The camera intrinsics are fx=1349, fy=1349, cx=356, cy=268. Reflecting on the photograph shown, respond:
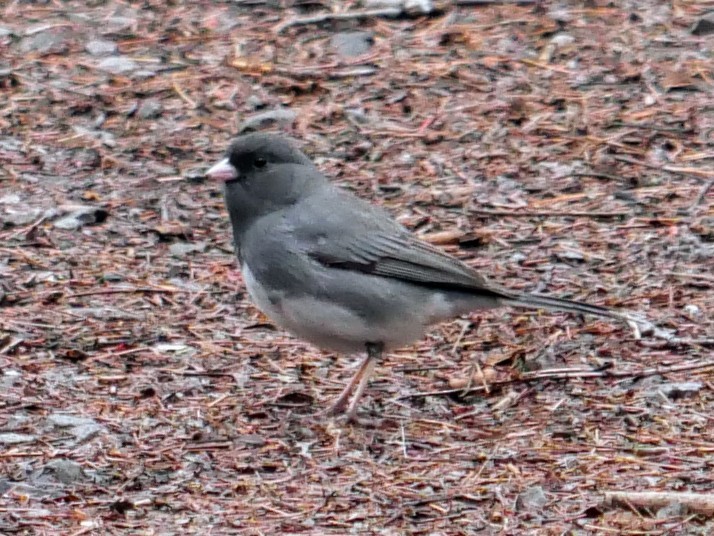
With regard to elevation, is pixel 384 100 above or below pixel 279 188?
below

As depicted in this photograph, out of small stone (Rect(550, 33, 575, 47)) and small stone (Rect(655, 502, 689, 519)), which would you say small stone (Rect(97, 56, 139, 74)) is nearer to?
small stone (Rect(550, 33, 575, 47))

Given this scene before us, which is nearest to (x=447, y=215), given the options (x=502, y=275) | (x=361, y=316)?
(x=502, y=275)

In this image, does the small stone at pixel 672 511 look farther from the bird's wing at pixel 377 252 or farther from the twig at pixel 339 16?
the twig at pixel 339 16

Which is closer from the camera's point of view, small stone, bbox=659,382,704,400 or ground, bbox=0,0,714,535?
ground, bbox=0,0,714,535

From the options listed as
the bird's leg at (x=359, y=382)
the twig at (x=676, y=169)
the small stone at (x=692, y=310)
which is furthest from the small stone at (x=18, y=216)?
the small stone at (x=692, y=310)

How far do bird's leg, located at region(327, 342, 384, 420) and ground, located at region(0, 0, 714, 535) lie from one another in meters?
0.08

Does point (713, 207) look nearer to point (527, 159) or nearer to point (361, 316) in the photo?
point (527, 159)

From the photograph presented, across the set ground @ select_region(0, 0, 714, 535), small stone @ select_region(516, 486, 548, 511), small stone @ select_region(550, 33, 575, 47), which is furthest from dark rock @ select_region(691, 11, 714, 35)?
small stone @ select_region(516, 486, 548, 511)

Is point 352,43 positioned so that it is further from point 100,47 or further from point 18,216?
point 18,216

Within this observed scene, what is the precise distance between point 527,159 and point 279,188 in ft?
6.26

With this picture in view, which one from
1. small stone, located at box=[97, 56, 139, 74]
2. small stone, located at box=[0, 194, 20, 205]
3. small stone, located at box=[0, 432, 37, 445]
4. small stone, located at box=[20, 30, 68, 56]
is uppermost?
small stone, located at box=[20, 30, 68, 56]

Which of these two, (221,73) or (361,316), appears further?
(221,73)

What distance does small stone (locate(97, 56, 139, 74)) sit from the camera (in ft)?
24.1

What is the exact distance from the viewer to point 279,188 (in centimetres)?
495
